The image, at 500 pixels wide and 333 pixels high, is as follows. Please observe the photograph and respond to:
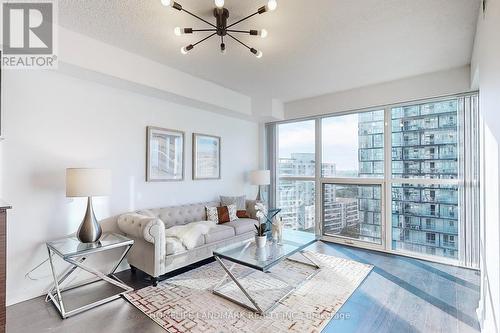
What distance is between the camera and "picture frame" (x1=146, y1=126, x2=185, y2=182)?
3783mm

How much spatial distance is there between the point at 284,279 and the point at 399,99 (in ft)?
10.7

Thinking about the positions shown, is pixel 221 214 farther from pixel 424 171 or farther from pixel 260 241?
pixel 424 171

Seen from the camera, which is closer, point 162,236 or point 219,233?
point 162,236

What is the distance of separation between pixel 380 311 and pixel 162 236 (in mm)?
2401

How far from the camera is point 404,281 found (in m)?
3.13

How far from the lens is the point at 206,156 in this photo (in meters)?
4.67

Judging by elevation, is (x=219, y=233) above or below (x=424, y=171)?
below

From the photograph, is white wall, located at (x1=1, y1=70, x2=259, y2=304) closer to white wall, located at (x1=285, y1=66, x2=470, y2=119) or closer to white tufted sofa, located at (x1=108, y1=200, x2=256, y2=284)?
white tufted sofa, located at (x1=108, y1=200, x2=256, y2=284)

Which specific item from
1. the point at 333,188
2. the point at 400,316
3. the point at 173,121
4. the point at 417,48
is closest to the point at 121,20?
the point at 173,121

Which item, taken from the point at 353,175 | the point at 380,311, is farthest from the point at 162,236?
the point at 353,175

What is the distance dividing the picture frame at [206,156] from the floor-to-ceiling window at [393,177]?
5.49ft

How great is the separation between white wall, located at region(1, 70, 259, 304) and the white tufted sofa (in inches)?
10.3

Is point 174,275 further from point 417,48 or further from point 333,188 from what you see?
point 417,48

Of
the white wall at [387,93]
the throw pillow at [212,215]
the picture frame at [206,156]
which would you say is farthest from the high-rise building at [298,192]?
the throw pillow at [212,215]
